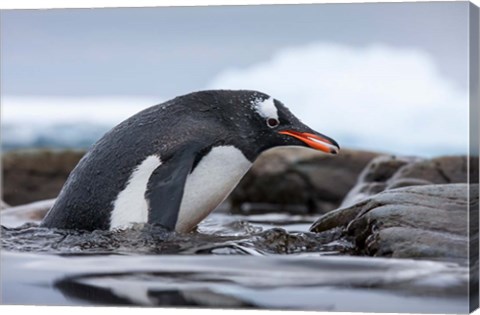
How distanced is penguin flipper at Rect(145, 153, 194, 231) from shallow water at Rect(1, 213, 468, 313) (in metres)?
0.06

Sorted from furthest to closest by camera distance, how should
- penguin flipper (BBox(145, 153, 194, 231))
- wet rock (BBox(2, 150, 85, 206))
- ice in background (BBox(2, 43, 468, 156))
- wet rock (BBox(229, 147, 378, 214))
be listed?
wet rock (BBox(2, 150, 85, 206)), wet rock (BBox(229, 147, 378, 214)), ice in background (BBox(2, 43, 468, 156)), penguin flipper (BBox(145, 153, 194, 231))

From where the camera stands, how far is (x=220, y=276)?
4.28 m

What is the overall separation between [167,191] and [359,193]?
1.93m

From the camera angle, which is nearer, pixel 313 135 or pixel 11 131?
pixel 313 135

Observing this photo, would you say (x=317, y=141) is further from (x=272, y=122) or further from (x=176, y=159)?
(x=176, y=159)

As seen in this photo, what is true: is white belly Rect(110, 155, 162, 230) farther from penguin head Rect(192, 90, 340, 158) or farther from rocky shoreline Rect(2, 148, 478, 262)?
rocky shoreline Rect(2, 148, 478, 262)

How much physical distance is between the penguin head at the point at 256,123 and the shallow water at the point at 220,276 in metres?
0.49

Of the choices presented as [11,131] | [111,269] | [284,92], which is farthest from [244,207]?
[111,269]

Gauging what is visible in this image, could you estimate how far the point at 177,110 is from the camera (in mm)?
4996

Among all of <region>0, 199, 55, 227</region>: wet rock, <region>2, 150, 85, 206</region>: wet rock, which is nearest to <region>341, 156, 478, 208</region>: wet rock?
<region>0, 199, 55, 227</region>: wet rock

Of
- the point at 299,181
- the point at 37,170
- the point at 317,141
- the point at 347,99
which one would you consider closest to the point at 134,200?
the point at 317,141

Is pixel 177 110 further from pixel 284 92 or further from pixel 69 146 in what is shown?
pixel 69 146

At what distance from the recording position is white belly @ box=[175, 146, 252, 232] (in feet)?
16.0

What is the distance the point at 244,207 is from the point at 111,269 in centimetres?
491
